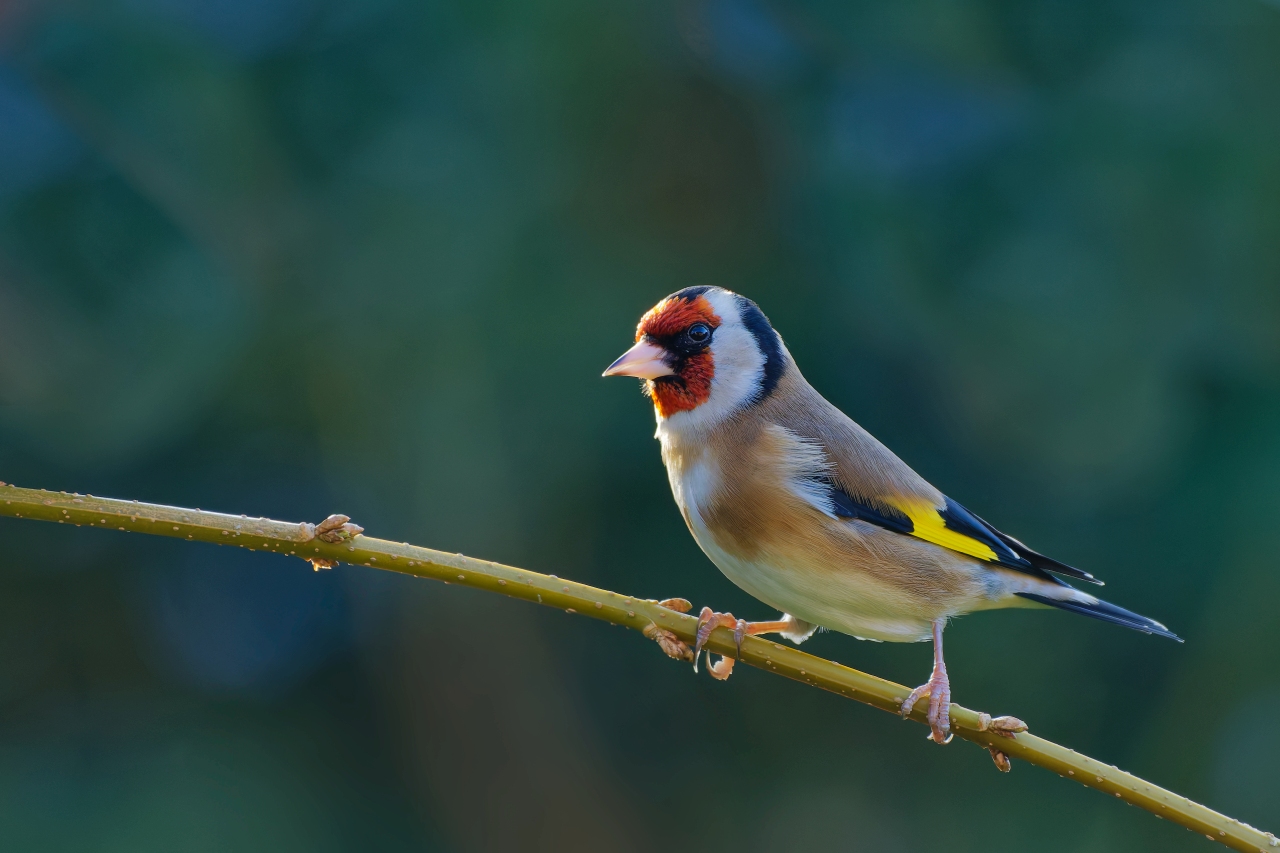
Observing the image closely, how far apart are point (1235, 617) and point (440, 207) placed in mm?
3706

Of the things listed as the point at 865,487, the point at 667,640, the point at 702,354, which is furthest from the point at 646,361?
the point at 667,640

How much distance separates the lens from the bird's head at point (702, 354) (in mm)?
2520

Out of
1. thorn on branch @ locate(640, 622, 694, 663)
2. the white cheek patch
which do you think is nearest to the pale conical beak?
the white cheek patch

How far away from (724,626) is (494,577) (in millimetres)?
559

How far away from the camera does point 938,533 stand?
269cm

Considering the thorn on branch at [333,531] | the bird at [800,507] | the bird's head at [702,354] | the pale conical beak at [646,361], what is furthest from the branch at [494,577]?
the bird's head at [702,354]

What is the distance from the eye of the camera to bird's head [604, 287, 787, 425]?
2.52 metres

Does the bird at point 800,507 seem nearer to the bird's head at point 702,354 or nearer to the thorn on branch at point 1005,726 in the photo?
the bird's head at point 702,354

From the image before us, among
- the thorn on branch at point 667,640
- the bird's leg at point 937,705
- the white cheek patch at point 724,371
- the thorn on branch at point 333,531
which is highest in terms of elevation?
the white cheek patch at point 724,371

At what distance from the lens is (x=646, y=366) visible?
2469mm

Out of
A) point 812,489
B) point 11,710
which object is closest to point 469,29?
point 812,489

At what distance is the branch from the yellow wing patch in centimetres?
77

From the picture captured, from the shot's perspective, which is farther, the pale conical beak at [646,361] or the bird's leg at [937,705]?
the pale conical beak at [646,361]

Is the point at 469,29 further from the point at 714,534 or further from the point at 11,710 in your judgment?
the point at 11,710
